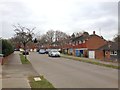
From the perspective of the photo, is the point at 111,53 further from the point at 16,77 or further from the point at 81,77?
the point at 16,77

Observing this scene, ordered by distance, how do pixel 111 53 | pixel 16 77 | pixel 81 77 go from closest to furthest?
pixel 16 77, pixel 81 77, pixel 111 53

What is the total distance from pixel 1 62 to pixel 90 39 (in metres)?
38.7

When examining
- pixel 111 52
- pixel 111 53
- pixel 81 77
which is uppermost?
pixel 111 52

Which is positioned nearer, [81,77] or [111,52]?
[81,77]

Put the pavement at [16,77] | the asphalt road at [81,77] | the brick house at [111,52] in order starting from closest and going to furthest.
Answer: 1. the pavement at [16,77]
2. the asphalt road at [81,77]
3. the brick house at [111,52]

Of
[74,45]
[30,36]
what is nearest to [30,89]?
[30,36]

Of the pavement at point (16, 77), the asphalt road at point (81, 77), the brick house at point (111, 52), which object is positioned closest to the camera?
the pavement at point (16, 77)

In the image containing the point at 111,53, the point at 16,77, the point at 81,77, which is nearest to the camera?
the point at 16,77

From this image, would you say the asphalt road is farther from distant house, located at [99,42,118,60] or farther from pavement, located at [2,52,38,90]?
distant house, located at [99,42,118,60]

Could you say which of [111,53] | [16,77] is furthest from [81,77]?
[111,53]

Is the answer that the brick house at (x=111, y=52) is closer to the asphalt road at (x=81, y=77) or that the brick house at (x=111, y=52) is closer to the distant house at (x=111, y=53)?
the distant house at (x=111, y=53)

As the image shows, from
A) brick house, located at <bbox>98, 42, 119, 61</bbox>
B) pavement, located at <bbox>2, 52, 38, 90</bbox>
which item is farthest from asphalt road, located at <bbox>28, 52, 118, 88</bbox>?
brick house, located at <bbox>98, 42, 119, 61</bbox>

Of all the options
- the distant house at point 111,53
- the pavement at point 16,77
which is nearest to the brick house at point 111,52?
the distant house at point 111,53

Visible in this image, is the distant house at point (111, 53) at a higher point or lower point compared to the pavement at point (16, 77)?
higher
